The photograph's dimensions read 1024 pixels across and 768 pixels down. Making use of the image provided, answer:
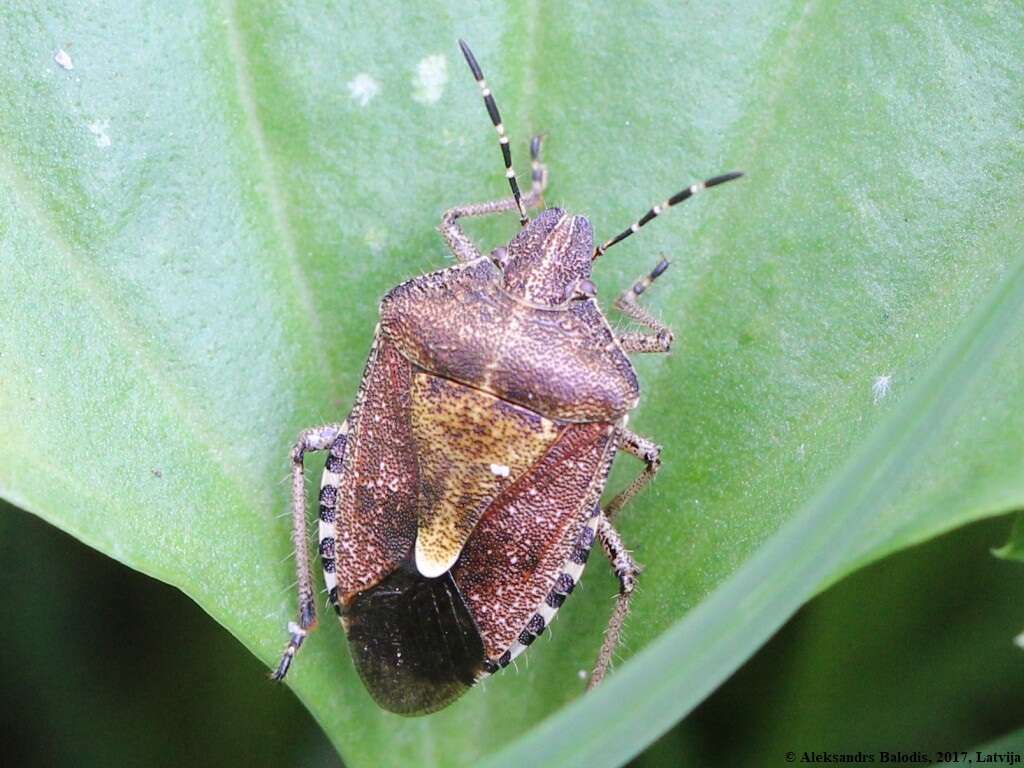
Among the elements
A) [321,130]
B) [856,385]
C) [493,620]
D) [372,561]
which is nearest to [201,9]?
[321,130]

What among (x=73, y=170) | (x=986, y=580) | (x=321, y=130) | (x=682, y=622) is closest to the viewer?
(x=682, y=622)

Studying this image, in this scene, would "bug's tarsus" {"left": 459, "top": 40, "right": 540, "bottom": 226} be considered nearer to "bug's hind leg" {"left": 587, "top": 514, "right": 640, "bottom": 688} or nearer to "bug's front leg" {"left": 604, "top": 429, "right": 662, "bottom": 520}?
"bug's front leg" {"left": 604, "top": 429, "right": 662, "bottom": 520}

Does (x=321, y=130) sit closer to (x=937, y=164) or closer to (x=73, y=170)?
(x=73, y=170)

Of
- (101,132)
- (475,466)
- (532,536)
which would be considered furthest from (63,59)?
(532,536)

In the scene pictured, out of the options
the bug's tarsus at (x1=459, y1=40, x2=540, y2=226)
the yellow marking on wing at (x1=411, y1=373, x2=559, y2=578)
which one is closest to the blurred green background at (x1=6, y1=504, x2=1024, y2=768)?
the yellow marking on wing at (x1=411, y1=373, x2=559, y2=578)

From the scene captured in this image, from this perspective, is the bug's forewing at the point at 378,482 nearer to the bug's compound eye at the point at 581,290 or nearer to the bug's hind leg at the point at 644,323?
the bug's compound eye at the point at 581,290

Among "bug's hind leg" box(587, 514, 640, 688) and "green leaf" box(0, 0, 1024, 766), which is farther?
"bug's hind leg" box(587, 514, 640, 688)
